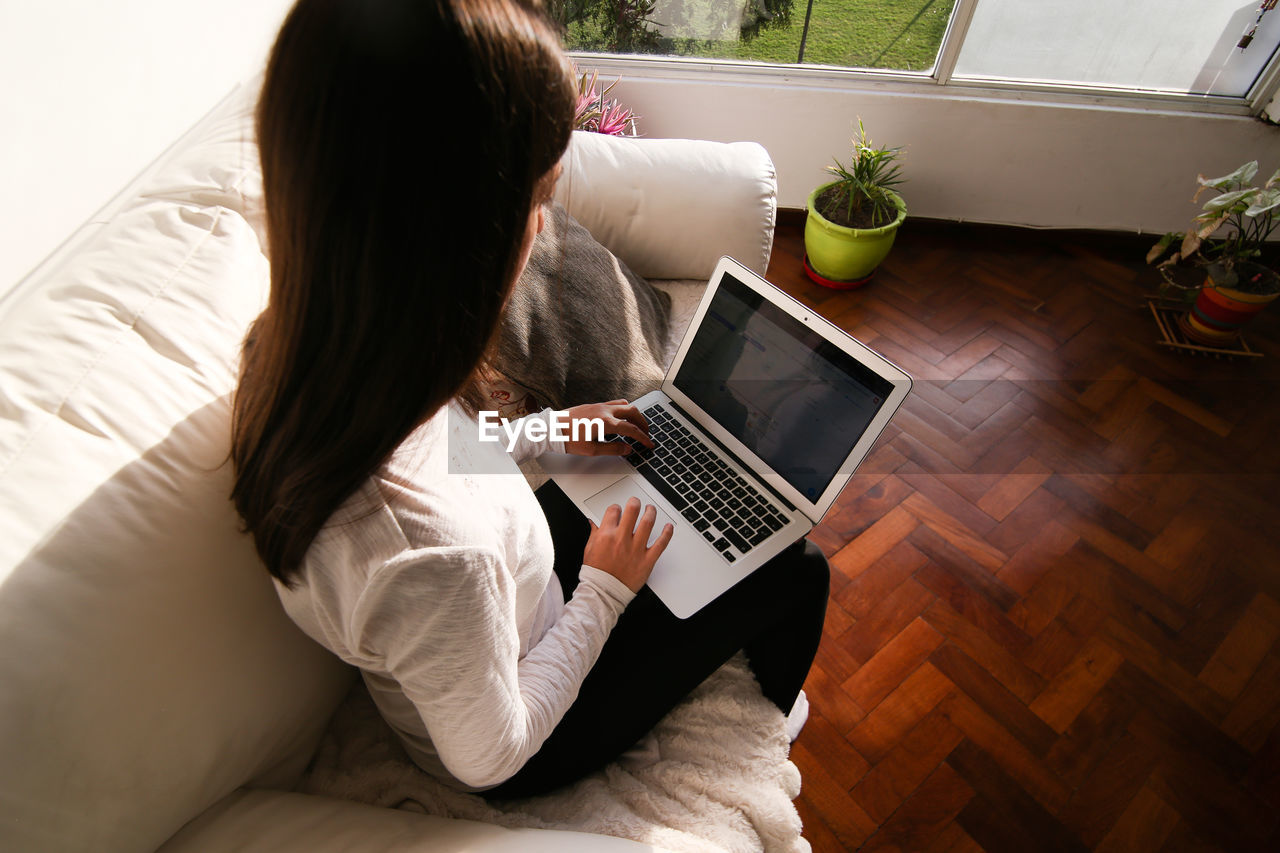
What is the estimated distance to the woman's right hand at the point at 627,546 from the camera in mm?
816

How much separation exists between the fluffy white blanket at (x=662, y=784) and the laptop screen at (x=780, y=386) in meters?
0.34

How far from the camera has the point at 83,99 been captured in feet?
2.66

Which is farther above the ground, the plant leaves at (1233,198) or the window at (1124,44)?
the window at (1124,44)

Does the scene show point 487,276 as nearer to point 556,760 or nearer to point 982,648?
point 556,760

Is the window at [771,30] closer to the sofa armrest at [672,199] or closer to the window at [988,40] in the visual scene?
the window at [988,40]

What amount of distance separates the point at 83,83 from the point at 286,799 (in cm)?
87

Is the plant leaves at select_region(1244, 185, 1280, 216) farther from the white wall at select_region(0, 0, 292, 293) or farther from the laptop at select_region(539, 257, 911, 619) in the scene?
the white wall at select_region(0, 0, 292, 293)

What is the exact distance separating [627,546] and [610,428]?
22cm

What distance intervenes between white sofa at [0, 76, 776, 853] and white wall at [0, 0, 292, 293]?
0.05 metres

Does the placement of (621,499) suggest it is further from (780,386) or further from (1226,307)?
(1226,307)

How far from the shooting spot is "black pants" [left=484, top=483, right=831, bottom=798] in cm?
→ 78

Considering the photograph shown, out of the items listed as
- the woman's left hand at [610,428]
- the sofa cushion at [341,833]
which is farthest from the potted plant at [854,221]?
the sofa cushion at [341,833]

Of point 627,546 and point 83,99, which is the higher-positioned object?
point 83,99

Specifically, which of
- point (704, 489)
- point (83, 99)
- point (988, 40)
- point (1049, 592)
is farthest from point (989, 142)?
point (83, 99)
